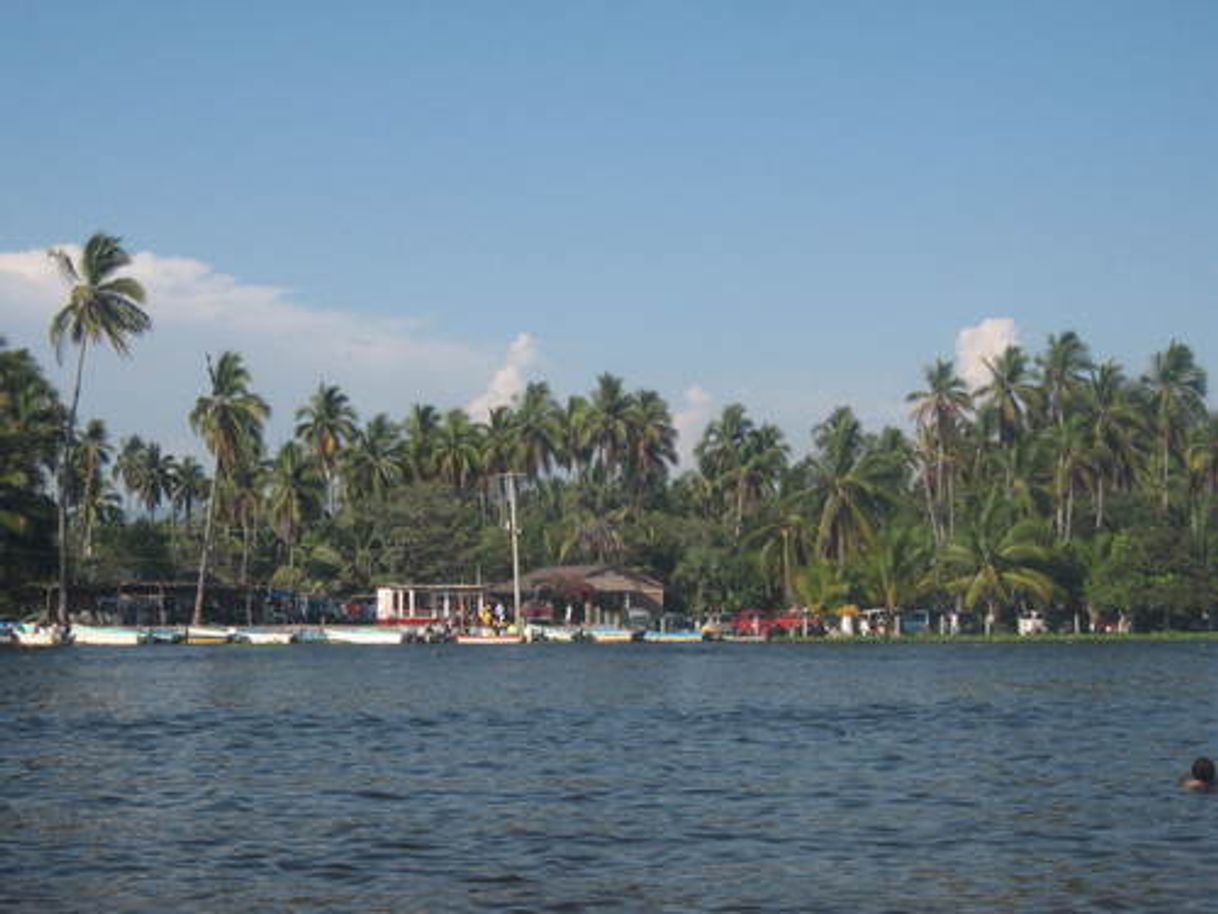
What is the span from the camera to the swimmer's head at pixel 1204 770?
2932 centimetres

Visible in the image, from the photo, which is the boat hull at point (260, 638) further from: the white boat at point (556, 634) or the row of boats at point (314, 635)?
the white boat at point (556, 634)

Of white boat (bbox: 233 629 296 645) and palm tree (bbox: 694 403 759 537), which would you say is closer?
white boat (bbox: 233 629 296 645)

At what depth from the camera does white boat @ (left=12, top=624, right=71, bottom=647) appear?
325ft

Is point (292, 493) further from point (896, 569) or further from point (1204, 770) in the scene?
point (1204, 770)

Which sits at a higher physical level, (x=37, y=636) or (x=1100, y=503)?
(x=1100, y=503)

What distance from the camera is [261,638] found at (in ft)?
353

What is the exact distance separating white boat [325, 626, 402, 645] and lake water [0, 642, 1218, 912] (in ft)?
152

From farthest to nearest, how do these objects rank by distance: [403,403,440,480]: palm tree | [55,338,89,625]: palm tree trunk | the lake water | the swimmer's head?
1. [403,403,440,480]: palm tree
2. [55,338,89,625]: palm tree trunk
3. the swimmer's head
4. the lake water

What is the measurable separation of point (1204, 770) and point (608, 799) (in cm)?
1110

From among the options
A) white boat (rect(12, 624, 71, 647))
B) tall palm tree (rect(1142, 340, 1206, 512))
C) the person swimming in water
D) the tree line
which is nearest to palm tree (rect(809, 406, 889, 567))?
the tree line

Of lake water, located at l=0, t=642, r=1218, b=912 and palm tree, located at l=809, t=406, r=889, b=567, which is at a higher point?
palm tree, located at l=809, t=406, r=889, b=567

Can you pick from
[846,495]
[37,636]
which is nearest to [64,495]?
[37,636]

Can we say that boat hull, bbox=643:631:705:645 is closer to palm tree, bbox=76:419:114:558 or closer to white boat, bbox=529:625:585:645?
white boat, bbox=529:625:585:645

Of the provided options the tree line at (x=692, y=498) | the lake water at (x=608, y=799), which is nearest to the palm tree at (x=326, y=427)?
the tree line at (x=692, y=498)
